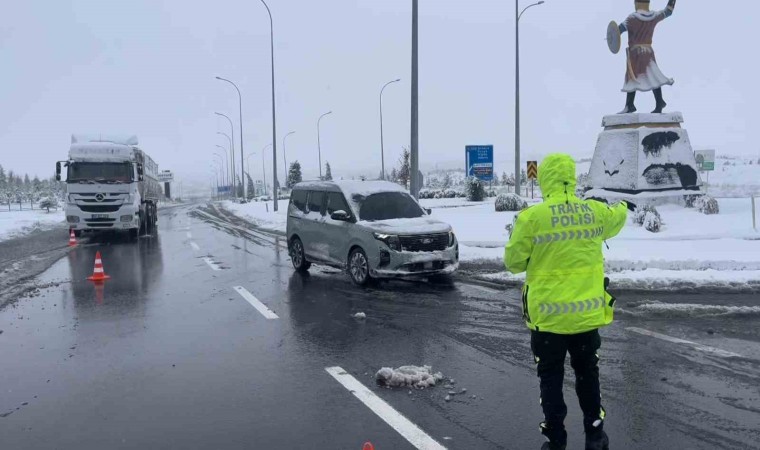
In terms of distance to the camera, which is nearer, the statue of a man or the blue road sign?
the statue of a man

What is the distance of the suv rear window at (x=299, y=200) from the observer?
530 inches

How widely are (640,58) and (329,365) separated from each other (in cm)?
1988

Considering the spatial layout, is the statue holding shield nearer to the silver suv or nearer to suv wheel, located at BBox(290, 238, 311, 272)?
the silver suv

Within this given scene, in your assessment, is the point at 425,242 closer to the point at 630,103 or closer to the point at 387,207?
the point at 387,207

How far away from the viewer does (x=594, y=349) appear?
3893 mm

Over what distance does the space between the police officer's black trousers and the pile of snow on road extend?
5.79 feet

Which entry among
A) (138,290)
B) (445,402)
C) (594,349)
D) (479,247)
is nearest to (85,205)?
(138,290)

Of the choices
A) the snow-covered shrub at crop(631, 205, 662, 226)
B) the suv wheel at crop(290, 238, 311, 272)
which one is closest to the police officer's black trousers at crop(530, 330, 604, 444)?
the suv wheel at crop(290, 238, 311, 272)

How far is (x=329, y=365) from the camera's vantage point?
6309 mm

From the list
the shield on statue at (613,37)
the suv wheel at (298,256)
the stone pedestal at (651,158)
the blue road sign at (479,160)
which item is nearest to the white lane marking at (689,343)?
the suv wheel at (298,256)

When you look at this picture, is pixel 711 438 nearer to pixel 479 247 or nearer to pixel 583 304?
pixel 583 304

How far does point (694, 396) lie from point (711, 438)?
902 millimetres

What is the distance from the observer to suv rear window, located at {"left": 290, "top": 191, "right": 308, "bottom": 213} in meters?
13.5

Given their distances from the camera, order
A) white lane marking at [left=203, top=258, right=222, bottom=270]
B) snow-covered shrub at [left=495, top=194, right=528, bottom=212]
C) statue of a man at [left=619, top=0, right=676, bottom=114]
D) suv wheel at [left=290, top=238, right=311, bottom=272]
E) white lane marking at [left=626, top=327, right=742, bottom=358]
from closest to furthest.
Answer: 1. white lane marking at [left=626, top=327, right=742, bottom=358]
2. suv wheel at [left=290, top=238, right=311, bottom=272]
3. white lane marking at [left=203, top=258, right=222, bottom=270]
4. statue of a man at [left=619, top=0, right=676, bottom=114]
5. snow-covered shrub at [left=495, top=194, right=528, bottom=212]
